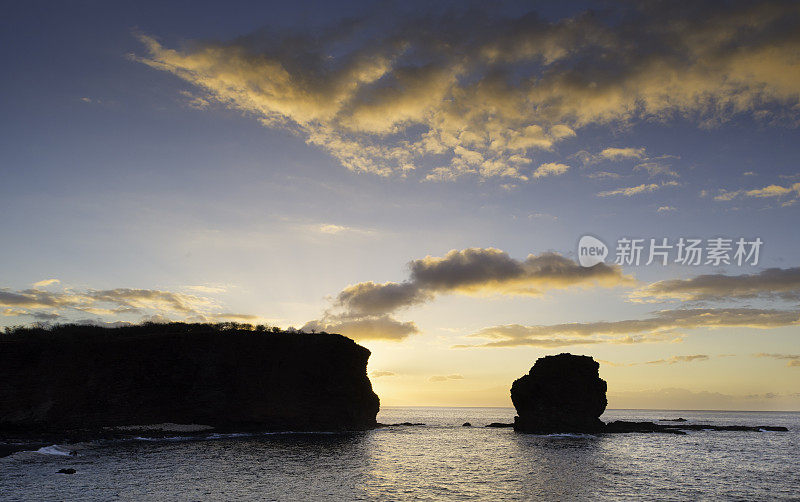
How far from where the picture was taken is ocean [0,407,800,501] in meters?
33.3

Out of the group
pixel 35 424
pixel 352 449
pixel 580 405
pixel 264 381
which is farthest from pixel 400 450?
pixel 35 424

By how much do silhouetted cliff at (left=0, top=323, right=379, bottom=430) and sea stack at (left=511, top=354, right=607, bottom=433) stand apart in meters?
33.5

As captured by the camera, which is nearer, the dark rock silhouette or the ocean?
the ocean

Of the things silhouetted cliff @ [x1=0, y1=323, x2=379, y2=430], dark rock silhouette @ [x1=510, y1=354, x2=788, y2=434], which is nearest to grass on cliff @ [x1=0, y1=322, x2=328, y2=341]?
silhouetted cliff @ [x1=0, y1=323, x2=379, y2=430]

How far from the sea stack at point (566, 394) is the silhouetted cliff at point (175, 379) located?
33.5 metres

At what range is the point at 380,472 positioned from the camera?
42.4 m

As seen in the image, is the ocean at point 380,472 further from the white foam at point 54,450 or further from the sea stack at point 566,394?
the sea stack at point 566,394

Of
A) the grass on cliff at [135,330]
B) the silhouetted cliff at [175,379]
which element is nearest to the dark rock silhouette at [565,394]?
the silhouetted cliff at [175,379]

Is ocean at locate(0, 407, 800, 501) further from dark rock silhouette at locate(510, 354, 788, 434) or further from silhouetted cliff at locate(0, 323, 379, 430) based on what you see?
dark rock silhouette at locate(510, 354, 788, 434)

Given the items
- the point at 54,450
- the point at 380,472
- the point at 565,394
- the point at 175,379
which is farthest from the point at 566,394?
the point at 54,450

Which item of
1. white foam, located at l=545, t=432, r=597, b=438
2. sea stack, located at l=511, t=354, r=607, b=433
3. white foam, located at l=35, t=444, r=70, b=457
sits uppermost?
sea stack, located at l=511, t=354, r=607, b=433

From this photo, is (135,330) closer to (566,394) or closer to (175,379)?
(175,379)

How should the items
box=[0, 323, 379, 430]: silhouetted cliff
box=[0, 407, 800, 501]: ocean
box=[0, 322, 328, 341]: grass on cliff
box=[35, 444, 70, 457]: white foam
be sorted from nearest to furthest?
1. box=[0, 407, 800, 501]: ocean
2. box=[35, 444, 70, 457]: white foam
3. box=[0, 323, 379, 430]: silhouetted cliff
4. box=[0, 322, 328, 341]: grass on cliff

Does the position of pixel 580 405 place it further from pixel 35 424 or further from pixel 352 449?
pixel 35 424
